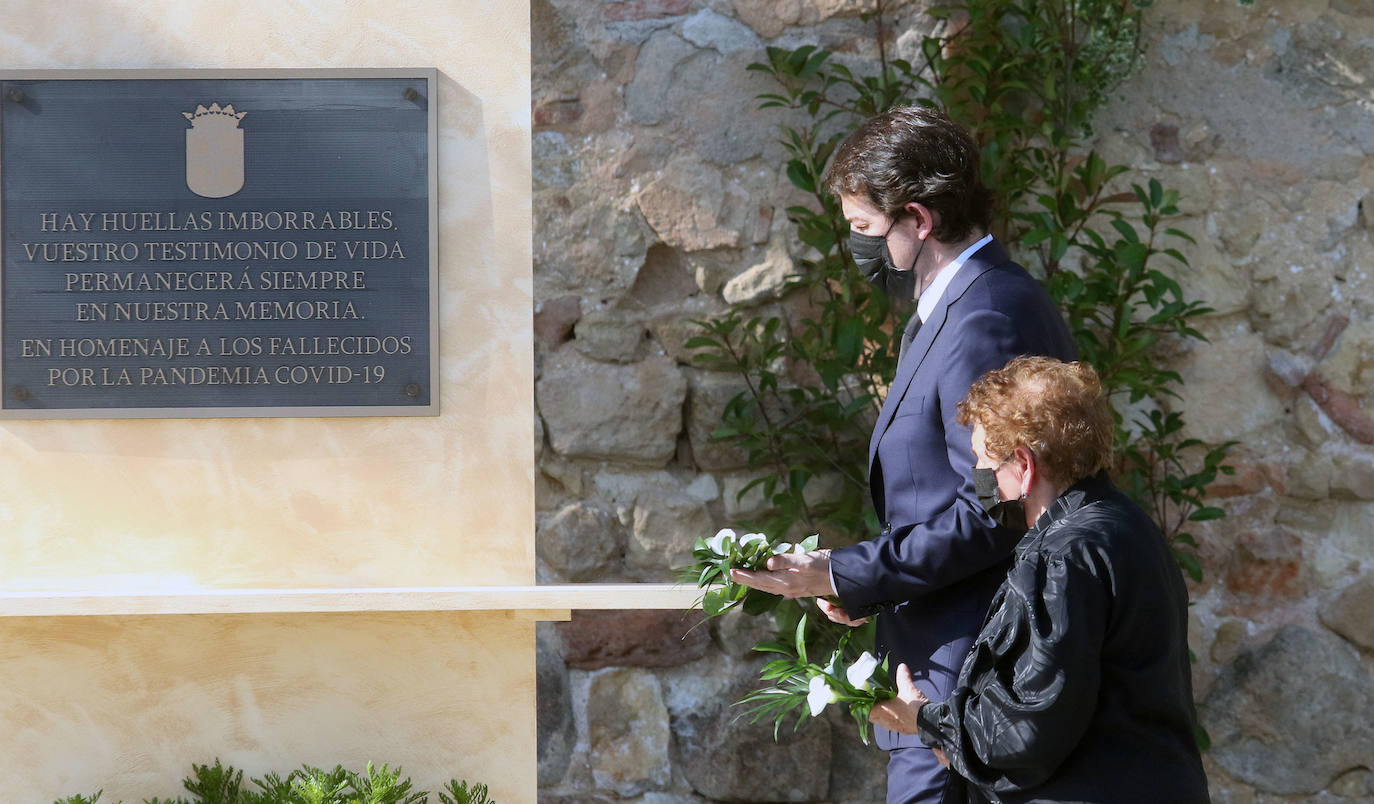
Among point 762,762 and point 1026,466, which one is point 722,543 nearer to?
point 1026,466

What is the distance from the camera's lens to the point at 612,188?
126 inches

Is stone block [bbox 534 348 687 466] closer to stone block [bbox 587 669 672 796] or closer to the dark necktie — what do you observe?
stone block [bbox 587 669 672 796]

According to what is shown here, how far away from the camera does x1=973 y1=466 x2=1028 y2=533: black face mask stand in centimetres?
161

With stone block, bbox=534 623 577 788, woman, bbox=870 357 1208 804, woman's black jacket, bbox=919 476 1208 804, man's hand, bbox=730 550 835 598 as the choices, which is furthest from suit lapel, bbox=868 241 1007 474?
stone block, bbox=534 623 577 788

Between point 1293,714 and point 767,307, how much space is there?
1.64 m

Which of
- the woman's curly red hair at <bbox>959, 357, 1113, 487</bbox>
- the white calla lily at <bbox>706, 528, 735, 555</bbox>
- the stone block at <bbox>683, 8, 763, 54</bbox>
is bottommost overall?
the white calla lily at <bbox>706, 528, 735, 555</bbox>

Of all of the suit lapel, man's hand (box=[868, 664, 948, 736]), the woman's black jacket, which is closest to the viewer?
the woman's black jacket

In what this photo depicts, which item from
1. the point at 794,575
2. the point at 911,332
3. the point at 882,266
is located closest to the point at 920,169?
the point at 882,266

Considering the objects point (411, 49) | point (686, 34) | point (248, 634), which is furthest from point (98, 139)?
point (686, 34)

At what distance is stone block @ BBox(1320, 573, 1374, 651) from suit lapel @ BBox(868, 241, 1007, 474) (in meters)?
1.76

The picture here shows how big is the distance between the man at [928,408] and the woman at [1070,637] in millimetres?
169

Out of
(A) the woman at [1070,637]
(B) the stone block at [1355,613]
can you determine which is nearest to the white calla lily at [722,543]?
(A) the woman at [1070,637]

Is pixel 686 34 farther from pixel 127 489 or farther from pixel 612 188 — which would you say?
pixel 127 489

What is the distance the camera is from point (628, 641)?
315 cm
